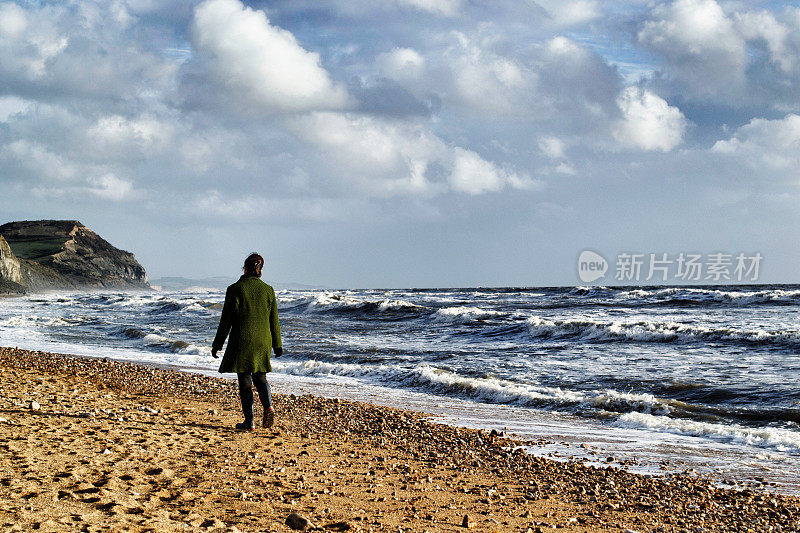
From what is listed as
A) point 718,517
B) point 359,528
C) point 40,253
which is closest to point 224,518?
point 359,528

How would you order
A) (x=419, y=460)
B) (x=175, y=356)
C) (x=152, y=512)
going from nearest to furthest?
(x=152, y=512)
(x=419, y=460)
(x=175, y=356)

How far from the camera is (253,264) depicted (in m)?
7.12

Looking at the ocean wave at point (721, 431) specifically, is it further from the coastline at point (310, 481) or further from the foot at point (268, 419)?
the foot at point (268, 419)

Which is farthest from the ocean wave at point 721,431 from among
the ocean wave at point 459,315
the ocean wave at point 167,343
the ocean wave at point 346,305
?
the ocean wave at point 346,305

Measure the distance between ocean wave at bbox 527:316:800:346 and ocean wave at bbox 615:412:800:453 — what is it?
36.4ft

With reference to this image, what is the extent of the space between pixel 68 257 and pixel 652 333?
131 metres

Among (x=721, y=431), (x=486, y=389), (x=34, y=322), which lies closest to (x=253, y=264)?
(x=486, y=389)

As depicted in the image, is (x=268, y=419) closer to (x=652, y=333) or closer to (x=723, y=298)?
(x=652, y=333)

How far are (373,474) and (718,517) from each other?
2.90 m

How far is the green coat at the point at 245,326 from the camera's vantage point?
6984mm

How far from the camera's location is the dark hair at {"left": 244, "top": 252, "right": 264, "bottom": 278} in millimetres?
7113

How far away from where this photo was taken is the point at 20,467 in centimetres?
487

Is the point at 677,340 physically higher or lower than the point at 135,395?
higher

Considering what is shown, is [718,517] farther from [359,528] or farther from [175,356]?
[175,356]
